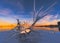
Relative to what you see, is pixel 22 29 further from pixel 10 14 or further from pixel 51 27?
pixel 51 27

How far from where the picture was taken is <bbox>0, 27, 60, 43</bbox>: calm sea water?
445 centimetres

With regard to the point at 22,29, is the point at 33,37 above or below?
below

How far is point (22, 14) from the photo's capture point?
471 centimetres

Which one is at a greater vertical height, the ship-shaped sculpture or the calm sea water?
the ship-shaped sculpture

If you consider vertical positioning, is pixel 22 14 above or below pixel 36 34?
above

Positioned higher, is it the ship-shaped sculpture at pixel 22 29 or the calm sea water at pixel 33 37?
the ship-shaped sculpture at pixel 22 29

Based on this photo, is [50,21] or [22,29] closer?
[22,29]

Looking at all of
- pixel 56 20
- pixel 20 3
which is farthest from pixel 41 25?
pixel 20 3

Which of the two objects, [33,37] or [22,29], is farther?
[33,37]

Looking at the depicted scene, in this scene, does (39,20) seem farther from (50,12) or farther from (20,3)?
(20,3)

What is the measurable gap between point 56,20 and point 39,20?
1.78ft

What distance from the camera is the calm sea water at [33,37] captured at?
175 inches

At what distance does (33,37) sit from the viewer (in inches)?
182

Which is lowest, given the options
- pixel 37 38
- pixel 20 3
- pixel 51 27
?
pixel 37 38
